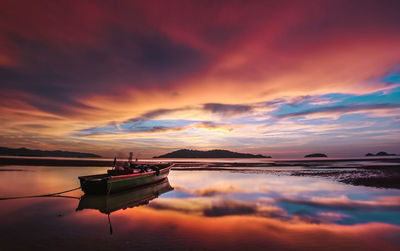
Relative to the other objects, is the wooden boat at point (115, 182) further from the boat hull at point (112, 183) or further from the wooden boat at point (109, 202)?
the wooden boat at point (109, 202)

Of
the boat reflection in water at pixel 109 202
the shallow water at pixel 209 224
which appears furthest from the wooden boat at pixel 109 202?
the shallow water at pixel 209 224

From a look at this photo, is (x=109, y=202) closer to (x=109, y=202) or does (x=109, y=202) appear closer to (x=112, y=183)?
(x=109, y=202)

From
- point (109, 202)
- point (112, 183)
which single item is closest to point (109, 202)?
point (109, 202)

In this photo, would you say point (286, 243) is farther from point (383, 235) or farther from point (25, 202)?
point (25, 202)

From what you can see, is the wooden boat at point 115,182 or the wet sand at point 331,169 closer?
the wooden boat at point 115,182

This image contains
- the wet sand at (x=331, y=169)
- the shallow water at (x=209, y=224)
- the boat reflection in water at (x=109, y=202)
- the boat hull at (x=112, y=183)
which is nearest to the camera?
the shallow water at (x=209, y=224)

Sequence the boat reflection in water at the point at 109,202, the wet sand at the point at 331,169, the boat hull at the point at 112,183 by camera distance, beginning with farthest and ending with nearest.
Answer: the wet sand at the point at 331,169 < the boat hull at the point at 112,183 < the boat reflection in water at the point at 109,202

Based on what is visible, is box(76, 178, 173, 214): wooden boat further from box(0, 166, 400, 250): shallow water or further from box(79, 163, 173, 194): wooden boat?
box(79, 163, 173, 194): wooden boat

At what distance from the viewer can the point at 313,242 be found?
8.47m

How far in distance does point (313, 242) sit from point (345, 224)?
3.53m

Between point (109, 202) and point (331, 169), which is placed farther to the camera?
point (331, 169)

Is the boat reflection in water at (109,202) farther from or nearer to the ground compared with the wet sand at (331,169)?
nearer to the ground

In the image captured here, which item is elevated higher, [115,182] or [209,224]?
[115,182]

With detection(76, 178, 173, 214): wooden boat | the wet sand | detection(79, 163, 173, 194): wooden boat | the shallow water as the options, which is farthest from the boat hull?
the wet sand
